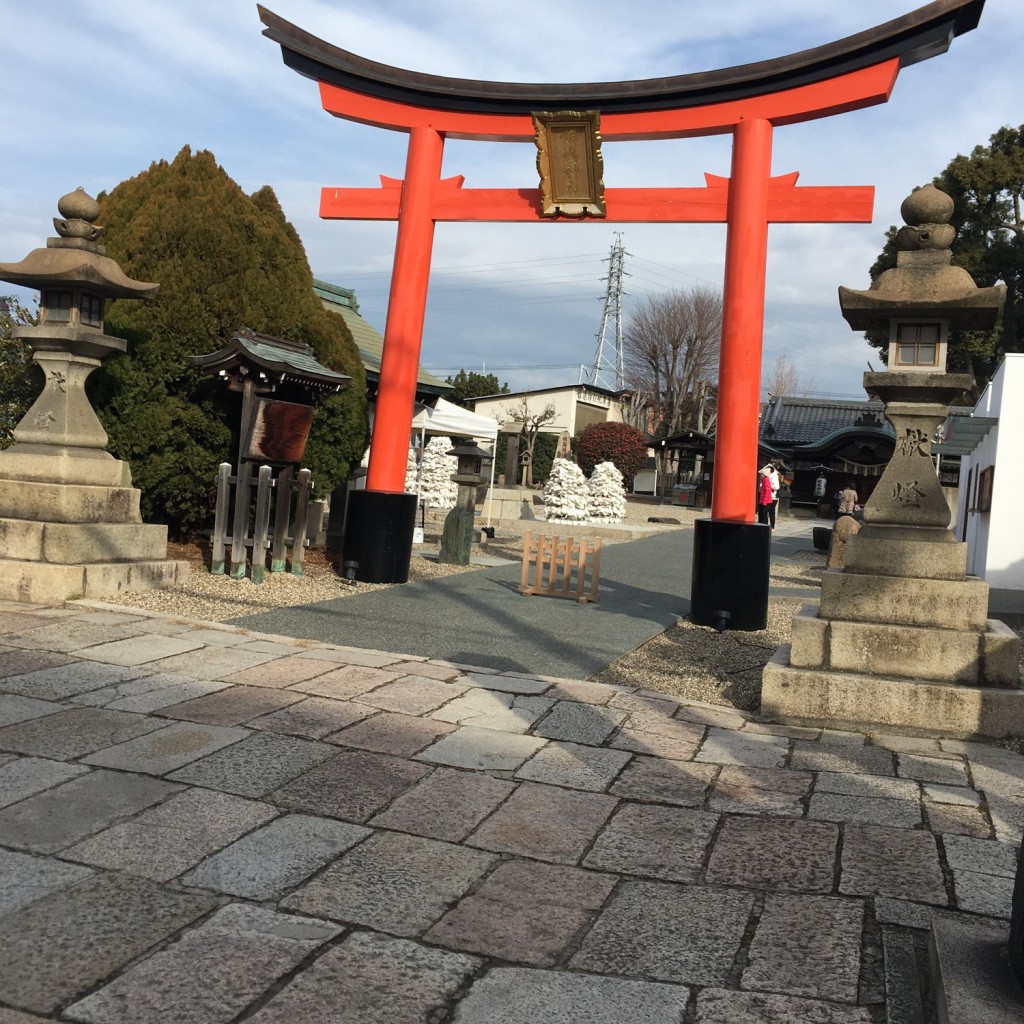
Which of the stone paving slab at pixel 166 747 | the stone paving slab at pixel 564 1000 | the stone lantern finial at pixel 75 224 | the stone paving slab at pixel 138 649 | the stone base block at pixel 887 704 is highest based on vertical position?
the stone lantern finial at pixel 75 224

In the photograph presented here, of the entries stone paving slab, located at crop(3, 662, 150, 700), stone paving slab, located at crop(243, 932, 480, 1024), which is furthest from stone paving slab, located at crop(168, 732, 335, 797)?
stone paving slab, located at crop(243, 932, 480, 1024)

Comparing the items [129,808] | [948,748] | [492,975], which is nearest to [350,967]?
[492,975]

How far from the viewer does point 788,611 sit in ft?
32.3

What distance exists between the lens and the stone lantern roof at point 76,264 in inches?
296

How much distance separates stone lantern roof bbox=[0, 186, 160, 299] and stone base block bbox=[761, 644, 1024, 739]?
18.9 feet

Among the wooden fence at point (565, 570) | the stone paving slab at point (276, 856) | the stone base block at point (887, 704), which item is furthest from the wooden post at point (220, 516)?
the stone paving slab at point (276, 856)

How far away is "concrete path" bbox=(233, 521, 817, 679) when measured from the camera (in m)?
6.68

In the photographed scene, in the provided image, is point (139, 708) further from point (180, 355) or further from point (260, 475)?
point (180, 355)

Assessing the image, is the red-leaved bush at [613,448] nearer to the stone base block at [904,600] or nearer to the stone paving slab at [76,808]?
the stone base block at [904,600]

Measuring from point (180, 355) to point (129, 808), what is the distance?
20.6 feet

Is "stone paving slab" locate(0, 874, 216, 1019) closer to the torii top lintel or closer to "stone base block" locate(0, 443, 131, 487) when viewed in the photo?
"stone base block" locate(0, 443, 131, 487)

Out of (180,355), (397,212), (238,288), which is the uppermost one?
(397,212)

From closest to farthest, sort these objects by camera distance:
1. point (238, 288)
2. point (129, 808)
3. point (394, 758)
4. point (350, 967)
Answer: point (350, 967) < point (129, 808) < point (394, 758) < point (238, 288)

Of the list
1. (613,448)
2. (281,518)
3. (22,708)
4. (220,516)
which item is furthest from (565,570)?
(613,448)
